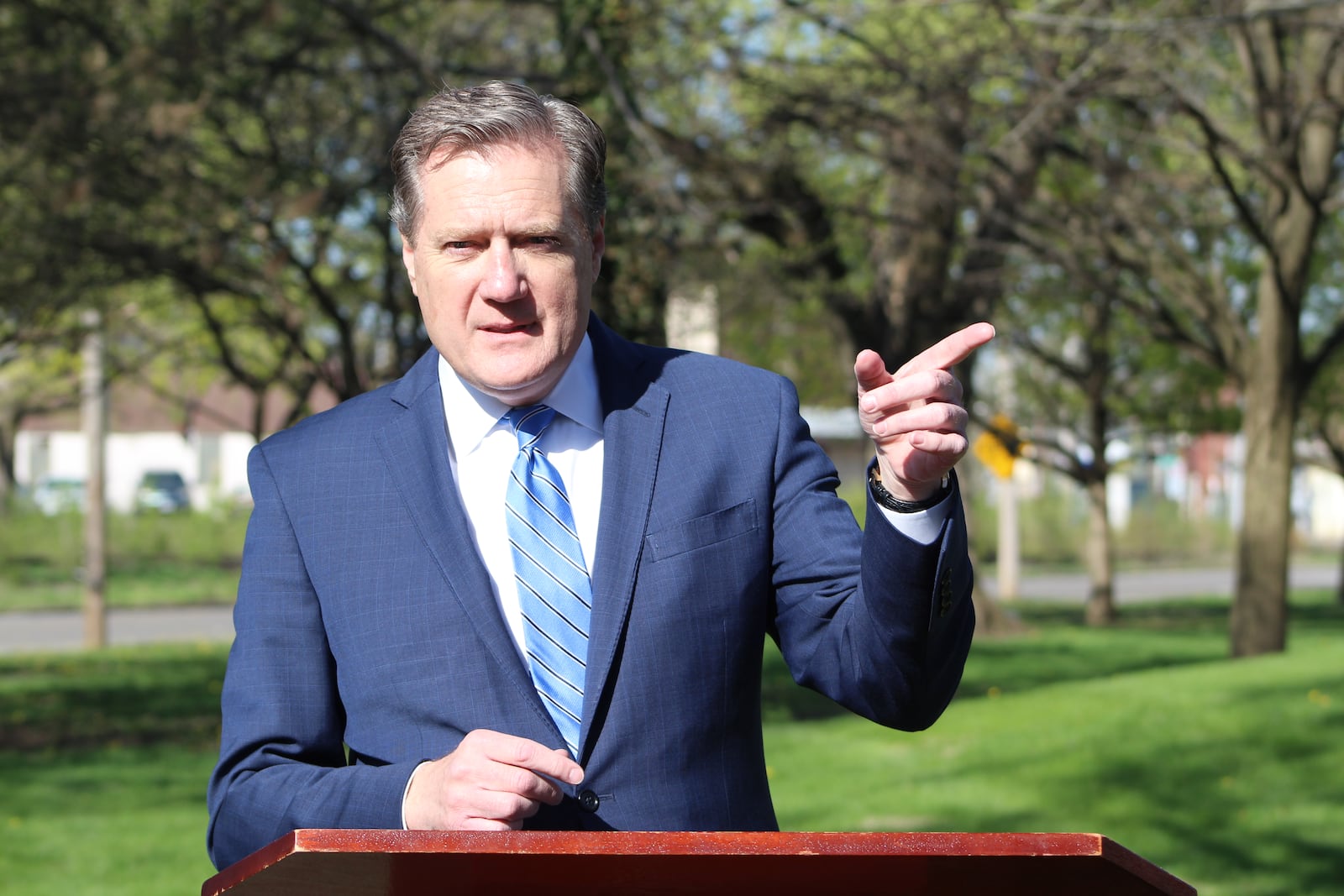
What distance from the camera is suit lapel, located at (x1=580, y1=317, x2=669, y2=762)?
83.6 inches

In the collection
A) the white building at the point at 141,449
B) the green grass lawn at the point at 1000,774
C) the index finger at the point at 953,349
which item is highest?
the index finger at the point at 953,349

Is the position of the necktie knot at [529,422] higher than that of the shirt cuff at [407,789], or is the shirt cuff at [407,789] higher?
the necktie knot at [529,422]

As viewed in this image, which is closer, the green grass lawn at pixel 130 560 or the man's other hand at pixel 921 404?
the man's other hand at pixel 921 404

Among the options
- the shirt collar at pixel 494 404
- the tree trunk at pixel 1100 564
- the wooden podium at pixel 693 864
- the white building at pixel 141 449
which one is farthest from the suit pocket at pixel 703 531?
the white building at pixel 141 449

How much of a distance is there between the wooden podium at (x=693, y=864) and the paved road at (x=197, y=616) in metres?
15.2

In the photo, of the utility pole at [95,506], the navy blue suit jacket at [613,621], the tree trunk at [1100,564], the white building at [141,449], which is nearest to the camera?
the navy blue suit jacket at [613,621]

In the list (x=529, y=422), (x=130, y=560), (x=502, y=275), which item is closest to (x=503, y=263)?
(x=502, y=275)

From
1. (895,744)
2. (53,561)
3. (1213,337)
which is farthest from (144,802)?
(53,561)

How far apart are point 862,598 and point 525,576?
1.64ft

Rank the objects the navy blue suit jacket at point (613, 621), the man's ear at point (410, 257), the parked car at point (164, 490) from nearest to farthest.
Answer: the navy blue suit jacket at point (613, 621) → the man's ear at point (410, 257) → the parked car at point (164, 490)

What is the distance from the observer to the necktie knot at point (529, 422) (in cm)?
229

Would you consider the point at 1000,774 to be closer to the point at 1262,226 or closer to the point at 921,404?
the point at 1262,226

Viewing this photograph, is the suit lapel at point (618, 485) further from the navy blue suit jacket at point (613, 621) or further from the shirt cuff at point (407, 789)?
the shirt cuff at point (407, 789)

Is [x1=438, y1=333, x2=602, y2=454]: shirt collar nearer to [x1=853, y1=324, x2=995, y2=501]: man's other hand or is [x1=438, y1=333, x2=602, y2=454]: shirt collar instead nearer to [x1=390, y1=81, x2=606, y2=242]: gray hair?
[x1=390, y1=81, x2=606, y2=242]: gray hair
